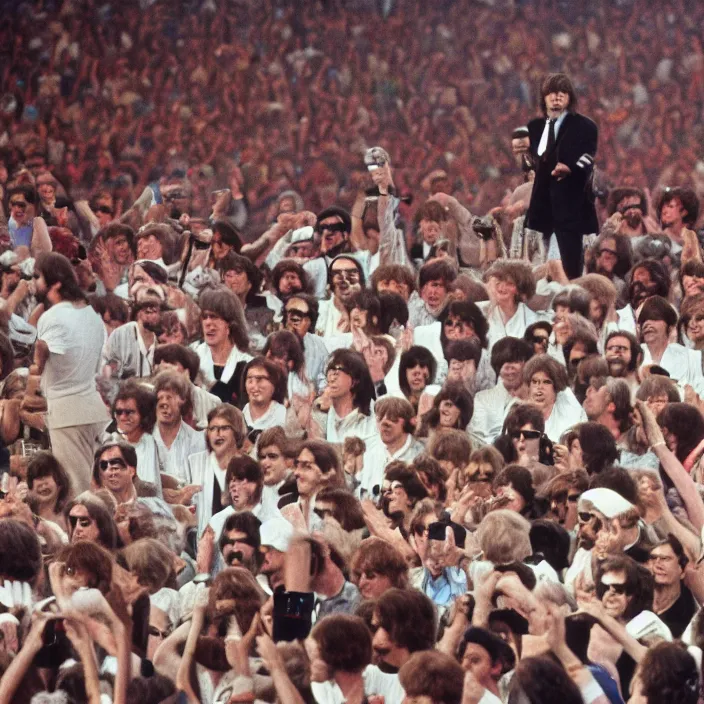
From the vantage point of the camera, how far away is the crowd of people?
10062 millimetres

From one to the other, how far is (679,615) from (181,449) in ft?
12.3

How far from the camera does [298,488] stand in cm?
1239

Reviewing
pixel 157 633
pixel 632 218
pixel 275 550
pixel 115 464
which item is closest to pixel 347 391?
pixel 115 464

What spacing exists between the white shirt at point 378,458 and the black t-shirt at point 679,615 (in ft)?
8.64

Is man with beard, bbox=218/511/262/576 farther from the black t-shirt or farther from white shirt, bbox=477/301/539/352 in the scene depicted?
white shirt, bbox=477/301/539/352

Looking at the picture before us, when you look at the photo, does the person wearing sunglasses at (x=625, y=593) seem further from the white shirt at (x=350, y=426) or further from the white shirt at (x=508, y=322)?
the white shirt at (x=508, y=322)

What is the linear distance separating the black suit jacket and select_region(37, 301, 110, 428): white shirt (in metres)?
3.72

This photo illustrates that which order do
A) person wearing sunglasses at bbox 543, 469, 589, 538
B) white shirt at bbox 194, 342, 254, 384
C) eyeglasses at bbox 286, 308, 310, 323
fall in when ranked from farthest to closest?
eyeglasses at bbox 286, 308, 310, 323
white shirt at bbox 194, 342, 254, 384
person wearing sunglasses at bbox 543, 469, 589, 538

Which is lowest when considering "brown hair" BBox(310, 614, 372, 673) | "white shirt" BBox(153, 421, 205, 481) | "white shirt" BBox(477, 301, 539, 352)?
"white shirt" BBox(153, 421, 205, 481)

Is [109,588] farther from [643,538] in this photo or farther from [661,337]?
[661,337]

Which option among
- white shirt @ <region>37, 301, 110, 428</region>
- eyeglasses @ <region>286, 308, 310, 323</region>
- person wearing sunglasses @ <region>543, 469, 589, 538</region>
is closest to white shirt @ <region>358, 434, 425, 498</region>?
person wearing sunglasses @ <region>543, 469, 589, 538</region>

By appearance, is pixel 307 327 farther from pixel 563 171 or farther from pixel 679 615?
pixel 679 615

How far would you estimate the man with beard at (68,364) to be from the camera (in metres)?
13.7

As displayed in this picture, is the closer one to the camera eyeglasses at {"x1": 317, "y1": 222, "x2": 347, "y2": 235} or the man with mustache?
the man with mustache
